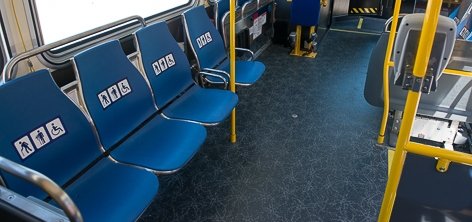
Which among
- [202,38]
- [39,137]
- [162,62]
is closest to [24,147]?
[39,137]

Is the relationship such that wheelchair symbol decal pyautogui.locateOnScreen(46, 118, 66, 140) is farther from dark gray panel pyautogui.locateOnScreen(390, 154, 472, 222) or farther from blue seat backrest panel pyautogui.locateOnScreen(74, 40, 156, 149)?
dark gray panel pyautogui.locateOnScreen(390, 154, 472, 222)

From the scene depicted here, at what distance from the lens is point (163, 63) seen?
2447 millimetres

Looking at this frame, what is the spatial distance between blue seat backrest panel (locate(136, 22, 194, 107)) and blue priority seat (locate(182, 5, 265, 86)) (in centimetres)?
28

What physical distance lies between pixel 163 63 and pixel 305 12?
2574 mm

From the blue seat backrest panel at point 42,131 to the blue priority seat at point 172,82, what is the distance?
2.09ft

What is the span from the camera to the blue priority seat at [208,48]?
283 cm

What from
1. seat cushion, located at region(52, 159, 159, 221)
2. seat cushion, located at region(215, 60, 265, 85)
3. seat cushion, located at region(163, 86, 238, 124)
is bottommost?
seat cushion, located at region(52, 159, 159, 221)

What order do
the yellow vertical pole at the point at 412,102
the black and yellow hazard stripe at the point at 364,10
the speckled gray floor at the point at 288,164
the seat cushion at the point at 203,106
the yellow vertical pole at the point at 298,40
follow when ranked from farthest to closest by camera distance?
the black and yellow hazard stripe at the point at 364,10 → the yellow vertical pole at the point at 298,40 → the seat cushion at the point at 203,106 → the speckled gray floor at the point at 288,164 → the yellow vertical pole at the point at 412,102

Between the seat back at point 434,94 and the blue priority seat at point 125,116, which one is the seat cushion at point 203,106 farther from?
the seat back at point 434,94

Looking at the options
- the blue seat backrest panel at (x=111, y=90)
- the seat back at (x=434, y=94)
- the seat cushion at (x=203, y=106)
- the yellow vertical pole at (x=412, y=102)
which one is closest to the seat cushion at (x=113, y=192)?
the blue seat backrest panel at (x=111, y=90)

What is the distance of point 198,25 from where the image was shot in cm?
291

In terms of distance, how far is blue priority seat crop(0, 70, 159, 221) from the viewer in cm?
152

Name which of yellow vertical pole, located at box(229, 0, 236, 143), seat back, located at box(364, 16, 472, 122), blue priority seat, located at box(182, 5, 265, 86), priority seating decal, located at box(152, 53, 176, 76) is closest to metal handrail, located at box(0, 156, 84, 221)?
priority seating decal, located at box(152, 53, 176, 76)

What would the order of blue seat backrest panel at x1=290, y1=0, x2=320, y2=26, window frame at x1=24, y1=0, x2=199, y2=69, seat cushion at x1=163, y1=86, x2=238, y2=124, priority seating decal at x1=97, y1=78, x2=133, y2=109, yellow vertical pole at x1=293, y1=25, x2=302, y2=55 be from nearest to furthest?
window frame at x1=24, y1=0, x2=199, y2=69 < priority seating decal at x1=97, y1=78, x2=133, y2=109 < seat cushion at x1=163, y1=86, x2=238, y2=124 < blue seat backrest panel at x1=290, y1=0, x2=320, y2=26 < yellow vertical pole at x1=293, y1=25, x2=302, y2=55
